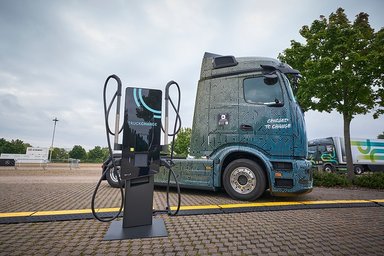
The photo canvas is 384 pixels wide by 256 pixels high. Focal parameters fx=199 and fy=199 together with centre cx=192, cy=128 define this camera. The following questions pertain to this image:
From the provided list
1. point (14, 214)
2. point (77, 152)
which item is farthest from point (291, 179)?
point (77, 152)

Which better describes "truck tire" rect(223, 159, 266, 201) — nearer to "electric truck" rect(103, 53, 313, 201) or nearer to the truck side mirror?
"electric truck" rect(103, 53, 313, 201)

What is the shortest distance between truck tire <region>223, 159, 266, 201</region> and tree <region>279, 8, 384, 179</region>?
21.6 ft

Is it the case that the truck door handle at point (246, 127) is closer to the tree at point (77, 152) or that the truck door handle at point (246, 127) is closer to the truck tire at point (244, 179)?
the truck tire at point (244, 179)

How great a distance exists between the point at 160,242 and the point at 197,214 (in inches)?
44.7

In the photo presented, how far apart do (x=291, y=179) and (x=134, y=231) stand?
3.13m

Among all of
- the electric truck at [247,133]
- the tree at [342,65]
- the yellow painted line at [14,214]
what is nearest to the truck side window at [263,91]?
the electric truck at [247,133]

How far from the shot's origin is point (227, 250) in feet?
6.47

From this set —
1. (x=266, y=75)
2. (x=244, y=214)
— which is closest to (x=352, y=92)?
(x=266, y=75)

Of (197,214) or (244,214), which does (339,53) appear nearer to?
(244,214)

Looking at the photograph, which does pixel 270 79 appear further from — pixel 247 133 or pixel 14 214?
pixel 14 214

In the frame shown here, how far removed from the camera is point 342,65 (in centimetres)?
834

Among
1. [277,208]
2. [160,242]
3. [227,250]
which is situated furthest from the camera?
[277,208]

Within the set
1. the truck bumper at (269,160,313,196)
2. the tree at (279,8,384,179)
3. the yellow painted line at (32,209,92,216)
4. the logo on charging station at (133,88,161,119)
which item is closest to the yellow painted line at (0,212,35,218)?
the yellow painted line at (32,209,92,216)

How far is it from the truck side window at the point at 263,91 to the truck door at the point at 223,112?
27 cm
